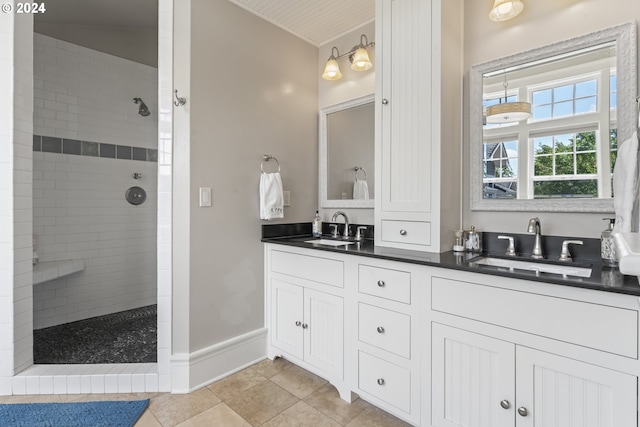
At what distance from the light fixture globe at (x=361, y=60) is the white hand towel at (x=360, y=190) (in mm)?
840

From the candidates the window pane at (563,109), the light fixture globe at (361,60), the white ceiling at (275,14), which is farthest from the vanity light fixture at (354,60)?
the window pane at (563,109)

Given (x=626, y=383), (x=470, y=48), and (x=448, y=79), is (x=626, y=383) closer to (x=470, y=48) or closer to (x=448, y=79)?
(x=448, y=79)

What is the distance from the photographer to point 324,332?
2031 mm

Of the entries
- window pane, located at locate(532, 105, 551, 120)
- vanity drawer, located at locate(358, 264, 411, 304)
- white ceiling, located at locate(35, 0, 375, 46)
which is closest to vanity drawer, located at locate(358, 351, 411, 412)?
vanity drawer, located at locate(358, 264, 411, 304)

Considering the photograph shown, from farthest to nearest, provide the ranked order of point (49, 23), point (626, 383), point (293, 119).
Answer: point (49, 23) < point (293, 119) < point (626, 383)

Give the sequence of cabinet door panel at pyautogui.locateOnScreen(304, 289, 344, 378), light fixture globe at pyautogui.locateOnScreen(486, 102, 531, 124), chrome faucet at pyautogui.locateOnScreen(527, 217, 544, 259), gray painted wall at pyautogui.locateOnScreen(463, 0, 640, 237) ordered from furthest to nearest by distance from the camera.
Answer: cabinet door panel at pyautogui.locateOnScreen(304, 289, 344, 378) → light fixture globe at pyautogui.locateOnScreen(486, 102, 531, 124) → chrome faucet at pyautogui.locateOnScreen(527, 217, 544, 259) → gray painted wall at pyautogui.locateOnScreen(463, 0, 640, 237)

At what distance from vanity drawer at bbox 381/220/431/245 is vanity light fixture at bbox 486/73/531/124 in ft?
2.36

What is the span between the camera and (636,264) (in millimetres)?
634

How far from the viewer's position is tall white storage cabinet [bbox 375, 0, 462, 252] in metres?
1.80

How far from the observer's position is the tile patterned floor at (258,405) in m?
1.73

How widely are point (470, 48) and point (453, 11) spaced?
23 centimetres

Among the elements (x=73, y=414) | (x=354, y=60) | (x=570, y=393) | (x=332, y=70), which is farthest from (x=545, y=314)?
(x=73, y=414)

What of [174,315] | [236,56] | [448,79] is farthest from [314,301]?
[236,56]

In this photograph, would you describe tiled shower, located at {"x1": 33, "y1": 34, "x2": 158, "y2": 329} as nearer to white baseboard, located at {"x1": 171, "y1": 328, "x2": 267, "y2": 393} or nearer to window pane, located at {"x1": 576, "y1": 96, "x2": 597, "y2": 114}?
white baseboard, located at {"x1": 171, "y1": 328, "x2": 267, "y2": 393}
